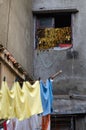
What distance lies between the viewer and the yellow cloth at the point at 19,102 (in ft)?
32.6

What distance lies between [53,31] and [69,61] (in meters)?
1.54

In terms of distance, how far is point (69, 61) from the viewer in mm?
16766

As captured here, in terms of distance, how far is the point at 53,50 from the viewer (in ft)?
55.7

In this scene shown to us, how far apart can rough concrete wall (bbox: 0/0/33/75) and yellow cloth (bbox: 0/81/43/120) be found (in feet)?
9.32

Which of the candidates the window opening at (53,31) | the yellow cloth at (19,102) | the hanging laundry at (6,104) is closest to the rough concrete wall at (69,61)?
the window opening at (53,31)

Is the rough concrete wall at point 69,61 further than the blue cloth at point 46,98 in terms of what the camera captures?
Yes

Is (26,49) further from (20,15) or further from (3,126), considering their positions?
(3,126)

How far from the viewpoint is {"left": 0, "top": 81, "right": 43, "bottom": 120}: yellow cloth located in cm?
995

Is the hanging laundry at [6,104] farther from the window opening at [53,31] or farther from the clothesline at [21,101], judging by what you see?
the window opening at [53,31]

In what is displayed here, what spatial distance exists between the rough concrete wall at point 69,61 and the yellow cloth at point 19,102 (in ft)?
19.4

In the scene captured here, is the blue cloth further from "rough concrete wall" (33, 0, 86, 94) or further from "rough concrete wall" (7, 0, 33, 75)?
"rough concrete wall" (33, 0, 86, 94)

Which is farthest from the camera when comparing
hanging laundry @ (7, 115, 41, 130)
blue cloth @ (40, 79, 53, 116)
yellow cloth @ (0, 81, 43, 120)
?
hanging laundry @ (7, 115, 41, 130)

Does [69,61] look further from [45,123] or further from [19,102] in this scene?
[19,102]

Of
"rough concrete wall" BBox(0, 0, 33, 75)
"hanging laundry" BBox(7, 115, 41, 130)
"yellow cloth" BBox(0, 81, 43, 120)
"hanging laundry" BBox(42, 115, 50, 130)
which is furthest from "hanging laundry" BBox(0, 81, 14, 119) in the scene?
"rough concrete wall" BBox(0, 0, 33, 75)
